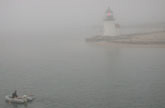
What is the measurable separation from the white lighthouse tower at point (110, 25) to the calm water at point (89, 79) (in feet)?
34.5

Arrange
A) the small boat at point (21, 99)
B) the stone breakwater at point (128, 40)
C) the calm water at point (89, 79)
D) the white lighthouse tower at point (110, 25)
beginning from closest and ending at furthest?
the calm water at point (89, 79) < the small boat at point (21, 99) < the stone breakwater at point (128, 40) < the white lighthouse tower at point (110, 25)

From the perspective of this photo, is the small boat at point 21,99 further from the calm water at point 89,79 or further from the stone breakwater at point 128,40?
the stone breakwater at point 128,40

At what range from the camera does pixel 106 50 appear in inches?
1577

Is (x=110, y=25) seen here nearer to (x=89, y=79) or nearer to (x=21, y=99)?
(x=89, y=79)

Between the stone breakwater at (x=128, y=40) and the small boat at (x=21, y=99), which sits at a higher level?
the stone breakwater at (x=128, y=40)

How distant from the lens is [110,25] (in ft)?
154

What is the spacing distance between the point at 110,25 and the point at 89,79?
2406 cm

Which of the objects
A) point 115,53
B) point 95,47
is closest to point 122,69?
point 115,53

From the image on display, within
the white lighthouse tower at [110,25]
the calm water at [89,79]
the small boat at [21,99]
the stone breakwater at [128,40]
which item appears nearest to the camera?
the calm water at [89,79]

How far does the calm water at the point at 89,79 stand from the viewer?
19.2 metres

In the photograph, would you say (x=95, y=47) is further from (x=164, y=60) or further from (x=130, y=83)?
(x=130, y=83)

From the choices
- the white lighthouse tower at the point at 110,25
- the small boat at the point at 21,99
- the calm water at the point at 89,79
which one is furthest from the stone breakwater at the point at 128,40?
the small boat at the point at 21,99

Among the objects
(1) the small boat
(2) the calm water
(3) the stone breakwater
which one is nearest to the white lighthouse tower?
(3) the stone breakwater

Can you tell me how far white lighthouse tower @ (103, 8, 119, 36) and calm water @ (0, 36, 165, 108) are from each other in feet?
34.5
